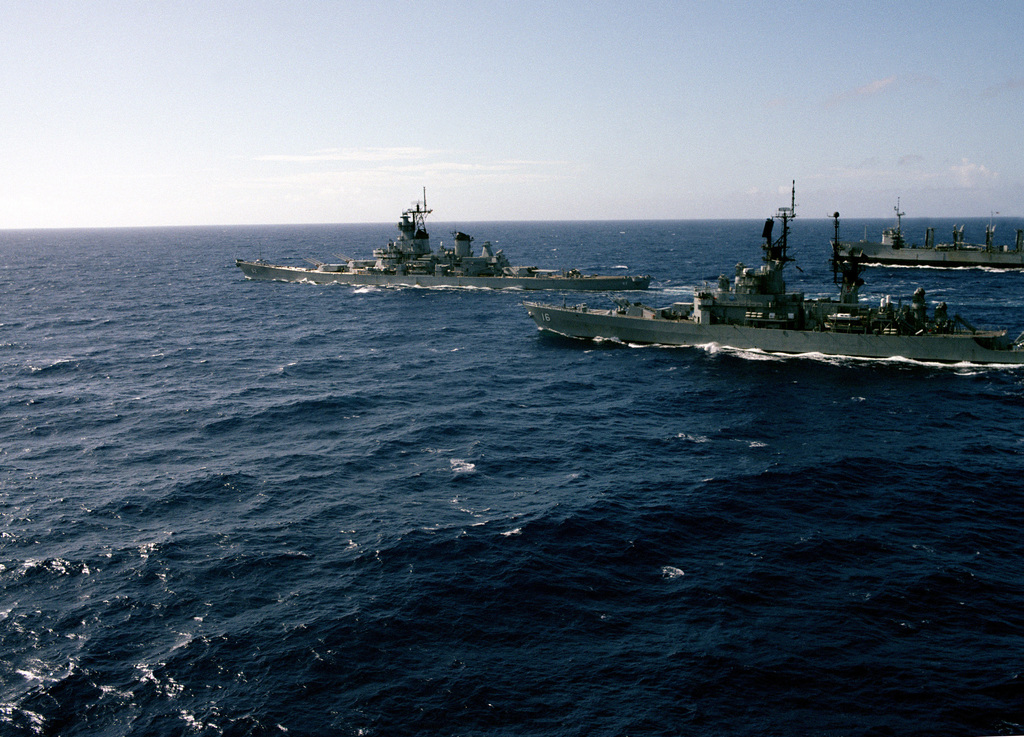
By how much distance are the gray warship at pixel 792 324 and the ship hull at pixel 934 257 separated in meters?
69.9

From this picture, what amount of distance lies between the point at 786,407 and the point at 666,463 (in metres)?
16.6

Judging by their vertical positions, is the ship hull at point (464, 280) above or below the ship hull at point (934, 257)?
below

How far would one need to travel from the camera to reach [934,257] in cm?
15500

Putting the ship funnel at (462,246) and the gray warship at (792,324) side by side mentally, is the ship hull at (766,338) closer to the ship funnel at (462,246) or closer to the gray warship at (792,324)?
the gray warship at (792,324)

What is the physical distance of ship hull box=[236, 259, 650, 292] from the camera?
119 m

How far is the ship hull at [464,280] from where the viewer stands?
391 ft

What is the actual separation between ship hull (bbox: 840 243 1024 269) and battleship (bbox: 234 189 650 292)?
2209 inches

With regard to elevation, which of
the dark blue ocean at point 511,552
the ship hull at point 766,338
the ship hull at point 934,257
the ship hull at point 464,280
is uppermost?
the ship hull at point 934,257

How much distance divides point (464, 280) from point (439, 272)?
5.15 m

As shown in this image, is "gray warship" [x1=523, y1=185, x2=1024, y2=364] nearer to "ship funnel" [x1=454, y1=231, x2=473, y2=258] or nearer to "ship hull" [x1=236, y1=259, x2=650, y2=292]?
"ship hull" [x1=236, y1=259, x2=650, y2=292]

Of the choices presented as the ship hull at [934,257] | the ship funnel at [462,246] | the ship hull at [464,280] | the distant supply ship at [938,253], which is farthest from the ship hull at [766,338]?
the distant supply ship at [938,253]

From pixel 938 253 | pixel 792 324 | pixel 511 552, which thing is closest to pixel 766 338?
pixel 792 324

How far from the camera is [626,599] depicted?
90.0ft

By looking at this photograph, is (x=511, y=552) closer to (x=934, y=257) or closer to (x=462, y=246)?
(x=462, y=246)
